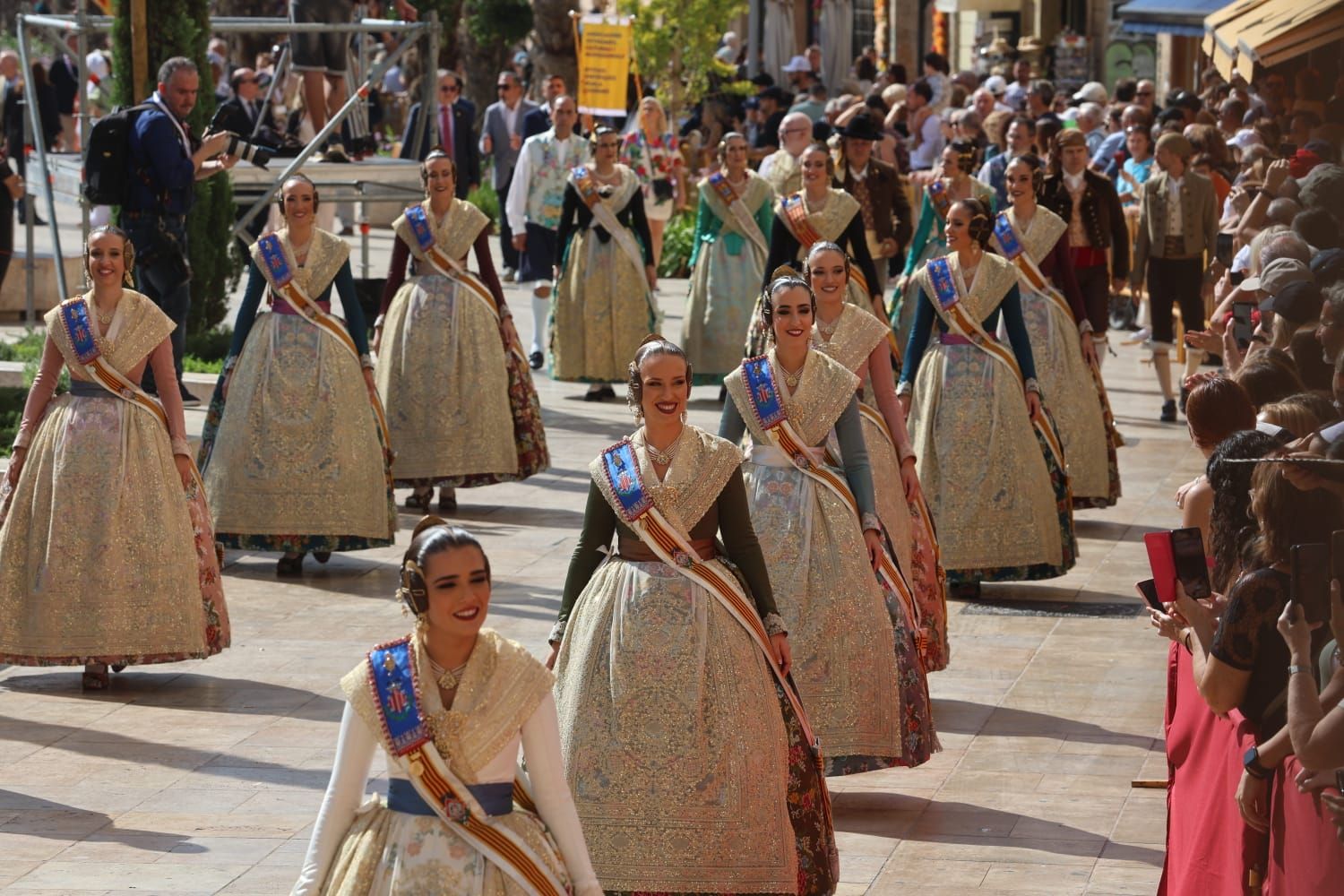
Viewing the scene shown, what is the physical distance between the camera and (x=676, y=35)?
26.2m

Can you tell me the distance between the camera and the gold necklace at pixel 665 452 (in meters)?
6.17

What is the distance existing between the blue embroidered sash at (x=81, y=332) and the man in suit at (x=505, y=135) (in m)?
12.2

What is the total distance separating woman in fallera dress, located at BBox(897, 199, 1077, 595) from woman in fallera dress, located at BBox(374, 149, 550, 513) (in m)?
2.56

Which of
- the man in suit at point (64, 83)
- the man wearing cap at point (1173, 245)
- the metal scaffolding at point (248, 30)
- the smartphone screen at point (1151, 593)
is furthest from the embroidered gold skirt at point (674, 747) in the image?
the man in suit at point (64, 83)

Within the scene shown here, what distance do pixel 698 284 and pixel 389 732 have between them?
451 inches

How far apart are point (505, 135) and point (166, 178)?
8.99m

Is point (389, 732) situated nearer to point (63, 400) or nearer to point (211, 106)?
point (63, 400)

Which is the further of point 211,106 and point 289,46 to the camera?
point 289,46

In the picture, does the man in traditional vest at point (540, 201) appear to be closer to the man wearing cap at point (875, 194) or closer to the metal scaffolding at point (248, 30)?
the metal scaffolding at point (248, 30)

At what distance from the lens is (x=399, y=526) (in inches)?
484

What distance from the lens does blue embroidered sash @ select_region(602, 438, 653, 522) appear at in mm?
6066

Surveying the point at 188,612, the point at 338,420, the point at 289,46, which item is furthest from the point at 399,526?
the point at 289,46

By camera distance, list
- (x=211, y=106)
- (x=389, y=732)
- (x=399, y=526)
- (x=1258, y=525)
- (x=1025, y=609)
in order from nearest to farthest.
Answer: (x=389, y=732), (x=1258, y=525), (x=1025, y=609), (x=399, y=526), (x=211, y=106)

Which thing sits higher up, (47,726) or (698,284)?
(698,284)
